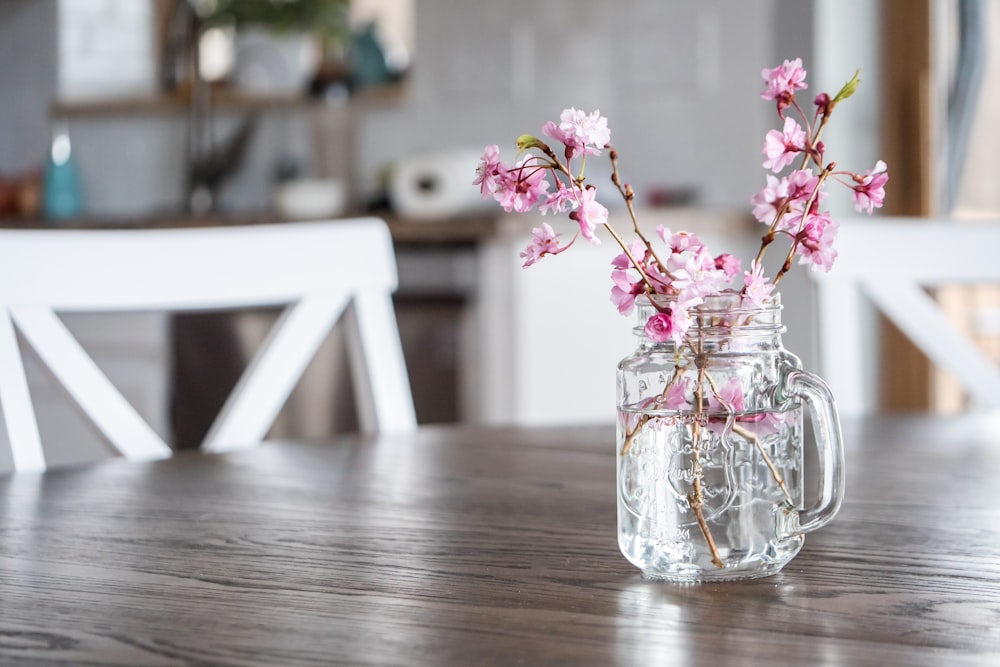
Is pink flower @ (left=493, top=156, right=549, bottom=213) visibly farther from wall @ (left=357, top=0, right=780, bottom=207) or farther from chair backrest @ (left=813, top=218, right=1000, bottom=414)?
wall @ (left=357, top=0, right=780, bottom=207)

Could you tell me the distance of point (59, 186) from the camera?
3064 mm

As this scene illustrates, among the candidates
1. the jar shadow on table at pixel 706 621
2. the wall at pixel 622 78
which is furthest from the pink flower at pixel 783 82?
the wall at pixel 622 78

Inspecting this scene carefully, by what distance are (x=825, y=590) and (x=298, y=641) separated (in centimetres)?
25

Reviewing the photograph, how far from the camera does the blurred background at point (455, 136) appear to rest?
239 centimetres

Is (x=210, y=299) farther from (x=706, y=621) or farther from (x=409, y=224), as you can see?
(x=409, y=224)

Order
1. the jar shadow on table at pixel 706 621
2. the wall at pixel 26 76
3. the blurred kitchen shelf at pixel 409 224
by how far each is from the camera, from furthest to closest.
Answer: the wall at pixel 26 76 < the blurred kitchen shelf at pixel 409 224 < the jar shadow on table at pixel 706 621

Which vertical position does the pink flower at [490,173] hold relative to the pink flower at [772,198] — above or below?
above

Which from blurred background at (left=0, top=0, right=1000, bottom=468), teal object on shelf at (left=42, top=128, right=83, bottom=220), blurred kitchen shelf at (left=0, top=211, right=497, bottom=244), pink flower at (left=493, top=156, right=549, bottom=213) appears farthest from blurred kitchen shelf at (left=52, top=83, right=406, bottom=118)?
pink flower at (left=493, top=156, right=549, bottom=213)

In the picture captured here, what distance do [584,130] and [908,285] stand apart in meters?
0.99

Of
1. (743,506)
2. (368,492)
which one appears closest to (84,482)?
(368,492)

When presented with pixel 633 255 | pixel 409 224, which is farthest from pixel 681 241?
pixel 409 224

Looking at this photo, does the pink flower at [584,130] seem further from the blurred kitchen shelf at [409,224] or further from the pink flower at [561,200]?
the blurred kitchen shelf at [409,224]

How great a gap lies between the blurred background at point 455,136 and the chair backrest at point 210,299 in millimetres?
1114

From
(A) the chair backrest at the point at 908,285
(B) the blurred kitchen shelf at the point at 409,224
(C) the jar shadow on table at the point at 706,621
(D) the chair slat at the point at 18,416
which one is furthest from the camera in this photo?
(B) the blurred kitchen shelf at the point at 409,224
